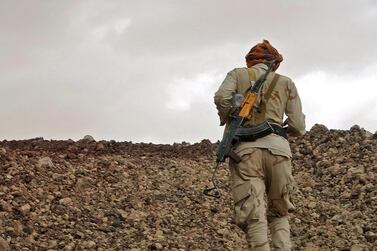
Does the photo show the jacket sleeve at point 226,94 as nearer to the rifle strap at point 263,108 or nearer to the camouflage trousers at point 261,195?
the rifle strap at point 263,108

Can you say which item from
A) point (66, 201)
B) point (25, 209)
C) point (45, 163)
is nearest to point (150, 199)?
point (66, 201)

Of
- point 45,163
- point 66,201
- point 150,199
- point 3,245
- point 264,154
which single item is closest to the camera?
point 264,154

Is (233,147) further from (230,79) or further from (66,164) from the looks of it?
(66,164)

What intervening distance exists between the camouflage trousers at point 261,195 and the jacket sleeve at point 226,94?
0.43 metres

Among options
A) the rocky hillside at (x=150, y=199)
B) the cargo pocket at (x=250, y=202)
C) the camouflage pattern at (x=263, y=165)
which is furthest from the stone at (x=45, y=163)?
the cargo pocket at (x=250, y=202)

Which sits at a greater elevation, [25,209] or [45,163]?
[45,163]

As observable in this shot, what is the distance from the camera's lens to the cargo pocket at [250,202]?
6.50 metres

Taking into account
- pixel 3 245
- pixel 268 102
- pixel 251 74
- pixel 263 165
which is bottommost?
pixel 3 245

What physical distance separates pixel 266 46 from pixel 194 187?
492 cm

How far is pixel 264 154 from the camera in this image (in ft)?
21.7

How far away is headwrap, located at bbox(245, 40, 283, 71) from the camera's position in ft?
23.0

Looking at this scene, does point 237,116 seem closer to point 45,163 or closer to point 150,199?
point 150,199

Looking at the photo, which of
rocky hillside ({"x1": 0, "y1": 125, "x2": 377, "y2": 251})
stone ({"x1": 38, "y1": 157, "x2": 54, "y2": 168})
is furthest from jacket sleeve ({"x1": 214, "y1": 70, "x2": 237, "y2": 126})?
stone ({"x1": 38, "y1": 157, "x2": 54, "y2": 168})

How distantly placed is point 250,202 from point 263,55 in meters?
1.30
